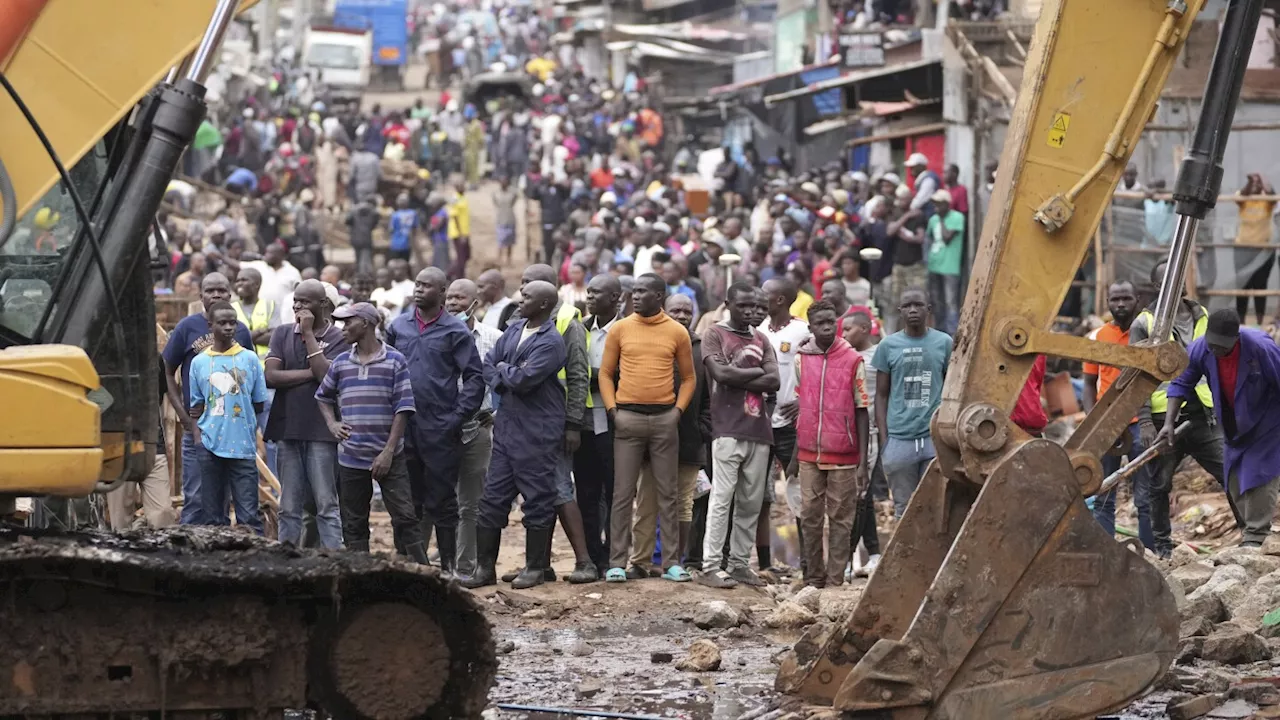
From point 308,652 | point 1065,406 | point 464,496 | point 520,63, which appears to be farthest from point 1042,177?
point 520,63

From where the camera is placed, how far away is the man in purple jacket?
11.6 meters

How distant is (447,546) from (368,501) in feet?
3.03

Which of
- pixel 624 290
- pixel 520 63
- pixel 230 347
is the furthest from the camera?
pixel 520 63

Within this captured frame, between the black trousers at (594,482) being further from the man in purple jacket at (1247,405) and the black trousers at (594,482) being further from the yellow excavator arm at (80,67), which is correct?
the yellow excavator arm at (80,67)

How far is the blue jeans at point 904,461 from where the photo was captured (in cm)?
1270

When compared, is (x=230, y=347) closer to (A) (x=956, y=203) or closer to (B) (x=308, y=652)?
(B) (x=308, y=652)

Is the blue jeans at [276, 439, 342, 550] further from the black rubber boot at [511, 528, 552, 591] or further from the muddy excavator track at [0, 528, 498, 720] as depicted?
the muddy excavator track at [0, 528, 498, 720]

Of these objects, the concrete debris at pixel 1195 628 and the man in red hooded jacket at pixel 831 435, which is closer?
the concrete debris at pixel 1195 628

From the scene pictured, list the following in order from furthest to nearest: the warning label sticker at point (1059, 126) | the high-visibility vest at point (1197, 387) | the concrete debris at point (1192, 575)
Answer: the high-visibility vest at point (1197, 387) < the concrete debris at point (1192, 575) < the warning label sticker at point (1059, 126)

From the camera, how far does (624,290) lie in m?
14.2

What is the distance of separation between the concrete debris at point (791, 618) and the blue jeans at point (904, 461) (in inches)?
79.4

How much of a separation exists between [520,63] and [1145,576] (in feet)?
162

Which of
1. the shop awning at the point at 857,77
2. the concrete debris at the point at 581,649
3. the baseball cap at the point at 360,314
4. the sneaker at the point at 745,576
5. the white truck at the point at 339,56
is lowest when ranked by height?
the sneaker at the point at 745,576

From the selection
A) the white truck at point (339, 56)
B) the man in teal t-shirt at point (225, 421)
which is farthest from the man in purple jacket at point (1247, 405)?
the white truck at point (339, 56)
